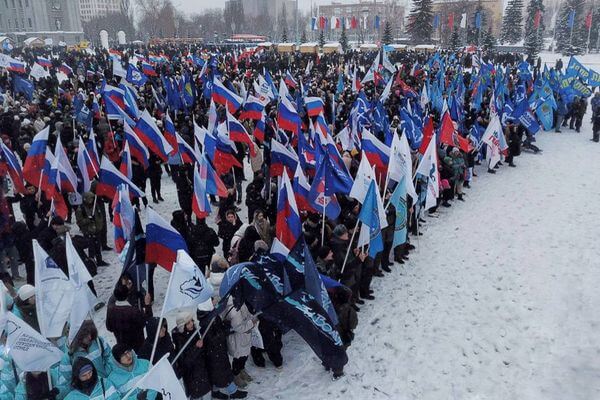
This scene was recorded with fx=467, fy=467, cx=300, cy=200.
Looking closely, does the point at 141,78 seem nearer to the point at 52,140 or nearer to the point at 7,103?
the point at 7,103

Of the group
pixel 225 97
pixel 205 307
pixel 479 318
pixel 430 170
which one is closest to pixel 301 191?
pixel 430 170

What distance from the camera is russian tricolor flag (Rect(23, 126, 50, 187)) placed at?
27.8ft

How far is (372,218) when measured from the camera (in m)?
7.13

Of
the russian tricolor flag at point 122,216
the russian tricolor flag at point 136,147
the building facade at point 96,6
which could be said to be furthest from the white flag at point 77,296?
the building facade at point 96,6

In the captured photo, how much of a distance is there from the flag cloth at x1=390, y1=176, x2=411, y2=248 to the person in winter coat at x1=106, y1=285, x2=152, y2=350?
184 inches

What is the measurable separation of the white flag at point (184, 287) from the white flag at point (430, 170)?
572cm

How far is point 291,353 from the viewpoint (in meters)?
6.63

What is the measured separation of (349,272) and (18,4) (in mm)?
120311

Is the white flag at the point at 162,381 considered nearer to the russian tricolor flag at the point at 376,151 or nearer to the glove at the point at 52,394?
the glove at the point at 52,394

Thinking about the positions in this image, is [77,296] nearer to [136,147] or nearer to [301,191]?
[301,191]

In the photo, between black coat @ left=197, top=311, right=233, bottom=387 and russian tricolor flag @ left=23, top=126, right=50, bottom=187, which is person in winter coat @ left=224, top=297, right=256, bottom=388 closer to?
black coat @ left=197, top=311, right=233, bottom=387

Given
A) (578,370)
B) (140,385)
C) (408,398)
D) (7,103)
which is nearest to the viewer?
(140,385)

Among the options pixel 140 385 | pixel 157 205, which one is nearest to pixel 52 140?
pixel 157 205

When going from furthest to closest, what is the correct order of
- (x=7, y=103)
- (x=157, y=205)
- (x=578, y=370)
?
(x=7, y=103)
(x=157, y=205)
(x=578, y=370)
